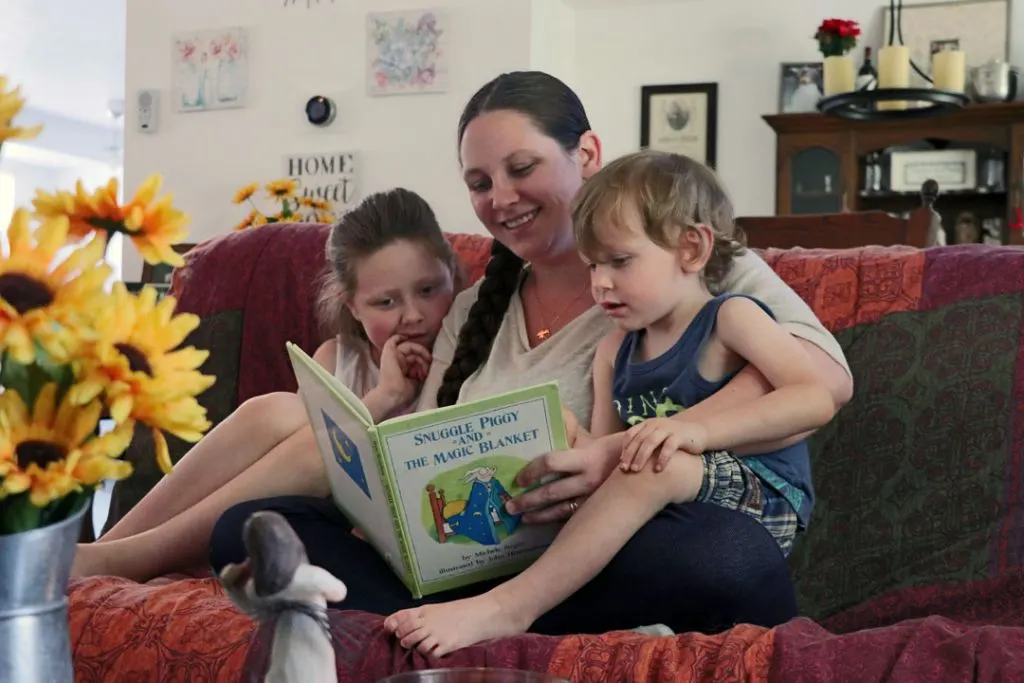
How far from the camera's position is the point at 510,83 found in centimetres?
183

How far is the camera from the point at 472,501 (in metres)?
1.41

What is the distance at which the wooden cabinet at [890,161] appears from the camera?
5.61 metres

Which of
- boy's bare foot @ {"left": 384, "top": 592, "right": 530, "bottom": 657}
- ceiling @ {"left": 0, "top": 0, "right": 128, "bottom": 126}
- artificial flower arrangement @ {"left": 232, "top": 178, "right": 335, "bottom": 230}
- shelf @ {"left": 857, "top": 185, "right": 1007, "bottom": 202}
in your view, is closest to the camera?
boy's bare foot @ {"left": 384, "top": 592, "right": 530, "bottom": 657}

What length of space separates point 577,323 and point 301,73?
4.17m

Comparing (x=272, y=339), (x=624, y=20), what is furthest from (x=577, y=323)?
(x=624, y=20)

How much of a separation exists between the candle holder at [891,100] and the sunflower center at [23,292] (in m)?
3.53

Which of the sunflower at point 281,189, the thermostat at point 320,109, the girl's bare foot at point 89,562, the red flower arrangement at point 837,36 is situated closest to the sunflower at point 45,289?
the girl's bare foot at point 89,562

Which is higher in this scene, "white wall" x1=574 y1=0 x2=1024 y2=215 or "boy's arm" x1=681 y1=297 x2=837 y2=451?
"white wall" x1=574 y1=0 x2=1024 y2=215

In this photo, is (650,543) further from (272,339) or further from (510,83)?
(272,339)

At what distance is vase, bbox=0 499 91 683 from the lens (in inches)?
25.3

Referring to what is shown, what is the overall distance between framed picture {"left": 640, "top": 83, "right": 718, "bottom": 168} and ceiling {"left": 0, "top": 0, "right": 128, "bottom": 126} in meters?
2.72

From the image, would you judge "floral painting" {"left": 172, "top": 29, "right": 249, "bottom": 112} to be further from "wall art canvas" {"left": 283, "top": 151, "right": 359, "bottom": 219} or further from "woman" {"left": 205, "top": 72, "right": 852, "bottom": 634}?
"woman" {"left": 205, "top": 72, "right": 852, "bottom": 634}

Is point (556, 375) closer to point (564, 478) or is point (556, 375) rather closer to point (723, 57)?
point (564, 478)

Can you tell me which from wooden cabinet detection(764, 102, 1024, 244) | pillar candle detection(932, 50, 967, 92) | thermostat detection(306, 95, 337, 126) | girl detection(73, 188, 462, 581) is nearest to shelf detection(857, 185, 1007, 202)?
wooden cabinet detection(764, 102, 1024, 244)
